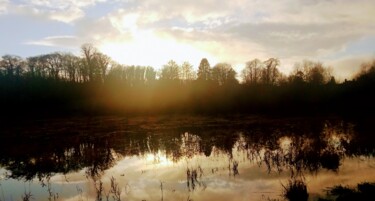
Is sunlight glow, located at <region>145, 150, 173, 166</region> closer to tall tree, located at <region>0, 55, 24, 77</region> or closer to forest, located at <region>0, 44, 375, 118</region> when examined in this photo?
forest, located at <region>0, 44, 375, 118</region>

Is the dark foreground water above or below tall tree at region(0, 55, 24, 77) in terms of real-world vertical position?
below

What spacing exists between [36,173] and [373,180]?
16.5m

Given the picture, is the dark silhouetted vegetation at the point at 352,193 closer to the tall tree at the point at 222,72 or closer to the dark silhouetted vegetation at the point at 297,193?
the dark silhouetted vegetation at the point at 297,193

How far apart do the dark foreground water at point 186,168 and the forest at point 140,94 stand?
34560mm

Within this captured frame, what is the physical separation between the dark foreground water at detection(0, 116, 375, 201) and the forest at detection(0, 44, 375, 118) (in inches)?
1361

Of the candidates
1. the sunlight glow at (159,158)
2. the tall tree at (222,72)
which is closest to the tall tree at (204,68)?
the tall tree at (222,72)

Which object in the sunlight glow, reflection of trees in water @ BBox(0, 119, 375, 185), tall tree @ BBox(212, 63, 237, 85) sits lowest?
the sunlight glow

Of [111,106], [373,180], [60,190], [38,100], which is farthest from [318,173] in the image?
[38,100]

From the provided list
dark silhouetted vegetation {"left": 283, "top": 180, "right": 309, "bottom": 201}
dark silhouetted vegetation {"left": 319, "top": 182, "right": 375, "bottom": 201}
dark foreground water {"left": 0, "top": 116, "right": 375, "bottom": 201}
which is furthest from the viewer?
dark foreground water {"left": 0, "top": 116, "right": 375, "bottom": 201}

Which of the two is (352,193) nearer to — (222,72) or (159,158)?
(159,158)

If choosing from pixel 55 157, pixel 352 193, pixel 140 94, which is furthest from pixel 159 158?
pixel 140 94

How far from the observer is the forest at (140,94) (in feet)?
220

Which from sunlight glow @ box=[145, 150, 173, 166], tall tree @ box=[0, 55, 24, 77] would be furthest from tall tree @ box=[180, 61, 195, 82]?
sunlight glow @ box=[145, 150, 173, 166]

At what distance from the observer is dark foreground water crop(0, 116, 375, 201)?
14219 mm
